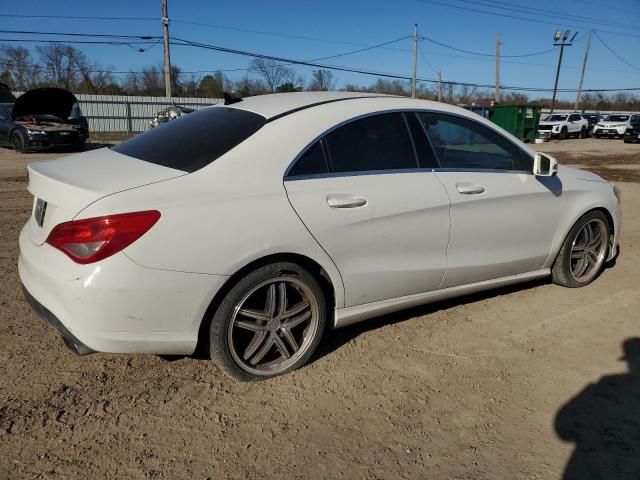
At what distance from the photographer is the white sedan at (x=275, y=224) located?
254cm

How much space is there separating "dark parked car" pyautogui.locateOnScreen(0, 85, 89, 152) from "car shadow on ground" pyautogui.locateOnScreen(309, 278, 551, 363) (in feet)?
45.8

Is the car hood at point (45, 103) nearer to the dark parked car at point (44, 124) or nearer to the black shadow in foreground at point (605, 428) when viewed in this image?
the dark parked car at point (44, 124)

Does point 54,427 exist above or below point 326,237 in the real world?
below

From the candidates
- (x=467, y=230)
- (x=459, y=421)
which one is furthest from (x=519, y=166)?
(x=459, y=421)

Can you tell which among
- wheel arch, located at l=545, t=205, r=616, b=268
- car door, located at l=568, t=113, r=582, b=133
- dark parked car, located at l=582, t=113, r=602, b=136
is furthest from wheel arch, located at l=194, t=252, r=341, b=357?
dark parked car, located at l=582, t=113, r=602, b=136

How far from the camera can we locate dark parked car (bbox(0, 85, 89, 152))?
49.8 ft

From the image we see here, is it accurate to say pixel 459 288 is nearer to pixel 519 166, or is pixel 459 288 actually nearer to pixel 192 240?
pixel 519 166

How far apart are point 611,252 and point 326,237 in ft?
10.6

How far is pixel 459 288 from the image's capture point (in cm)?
377

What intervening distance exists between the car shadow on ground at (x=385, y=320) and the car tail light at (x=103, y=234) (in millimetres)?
1393

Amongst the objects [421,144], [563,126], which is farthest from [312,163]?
[563,126]

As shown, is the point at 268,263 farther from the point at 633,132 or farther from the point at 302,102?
the point at 633,132

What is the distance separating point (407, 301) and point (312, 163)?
3.70 feet

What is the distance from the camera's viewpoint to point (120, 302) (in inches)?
98.6
